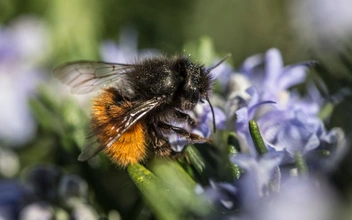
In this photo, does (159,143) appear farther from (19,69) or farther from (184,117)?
(19,69)

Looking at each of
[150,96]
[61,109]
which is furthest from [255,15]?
[150,96]

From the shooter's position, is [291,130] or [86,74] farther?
[86,74]

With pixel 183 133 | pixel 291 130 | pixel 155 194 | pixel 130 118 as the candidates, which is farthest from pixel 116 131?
pixel 291 130

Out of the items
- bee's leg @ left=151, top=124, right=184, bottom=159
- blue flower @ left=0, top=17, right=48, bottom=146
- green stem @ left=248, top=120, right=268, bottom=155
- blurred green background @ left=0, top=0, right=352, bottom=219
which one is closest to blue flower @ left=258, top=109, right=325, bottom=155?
green stem @ left=248, top=120, right=268, bottom=155

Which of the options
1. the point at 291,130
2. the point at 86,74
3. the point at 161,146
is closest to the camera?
the point at 291,130

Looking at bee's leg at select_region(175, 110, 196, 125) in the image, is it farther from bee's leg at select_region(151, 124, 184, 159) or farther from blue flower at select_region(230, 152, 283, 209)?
blue flower at select_region(230, 152, 283, 209)

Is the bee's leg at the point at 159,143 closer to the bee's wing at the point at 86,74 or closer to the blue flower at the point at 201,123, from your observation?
the blue flower at the point at 201,123
